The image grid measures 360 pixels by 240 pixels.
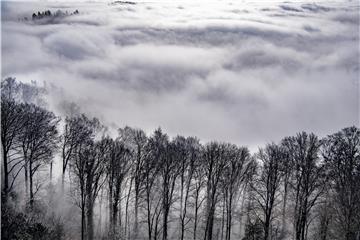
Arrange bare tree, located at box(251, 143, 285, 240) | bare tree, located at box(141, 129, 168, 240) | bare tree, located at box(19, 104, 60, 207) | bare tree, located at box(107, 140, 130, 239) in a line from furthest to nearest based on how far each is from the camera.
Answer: bare tree, located at box(251, 143, 285, 240)
bare tree, located at box(141, 129, 168, 240)
bare tree, located at box(19, 104, 60, 207)
bare tree, located at box(107, 140, 130, 239)

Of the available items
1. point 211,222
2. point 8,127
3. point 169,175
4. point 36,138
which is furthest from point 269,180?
point 8,127

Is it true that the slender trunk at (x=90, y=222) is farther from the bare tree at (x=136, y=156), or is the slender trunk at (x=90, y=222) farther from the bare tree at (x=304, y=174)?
the bare tree at (x=304, y=174)

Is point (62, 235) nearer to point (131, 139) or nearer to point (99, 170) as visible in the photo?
point (99, 170)

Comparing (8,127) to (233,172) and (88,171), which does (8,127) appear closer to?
(88,171)

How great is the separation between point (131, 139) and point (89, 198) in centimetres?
843

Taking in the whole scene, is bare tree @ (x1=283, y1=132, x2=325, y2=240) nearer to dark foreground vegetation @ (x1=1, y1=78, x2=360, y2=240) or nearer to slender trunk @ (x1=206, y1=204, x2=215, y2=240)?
dark foreground vegetation @ (x1=1, y1=78, x2=360, y2=240)

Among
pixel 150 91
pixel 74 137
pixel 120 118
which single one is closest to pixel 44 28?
pixel 150 91

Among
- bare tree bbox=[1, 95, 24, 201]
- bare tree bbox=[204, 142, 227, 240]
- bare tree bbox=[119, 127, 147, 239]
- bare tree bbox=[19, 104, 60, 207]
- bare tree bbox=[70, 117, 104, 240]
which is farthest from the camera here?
bare tree bbox=[204, 142, 227, 240]

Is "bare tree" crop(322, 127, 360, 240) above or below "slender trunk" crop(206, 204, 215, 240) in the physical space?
above

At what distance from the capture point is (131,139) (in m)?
46.8

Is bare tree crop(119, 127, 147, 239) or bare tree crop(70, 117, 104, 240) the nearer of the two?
bare tree crop(70, 117, 104, 240)

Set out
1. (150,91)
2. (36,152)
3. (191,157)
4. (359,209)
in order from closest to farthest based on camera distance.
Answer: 1. (359,209)
2. (36,152)
3. (191,157)
4. (150,91)

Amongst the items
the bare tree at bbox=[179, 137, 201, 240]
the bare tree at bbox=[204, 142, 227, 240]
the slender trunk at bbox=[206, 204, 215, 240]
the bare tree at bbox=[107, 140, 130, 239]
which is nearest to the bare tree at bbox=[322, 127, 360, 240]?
the bare tree at bbox=[204, 142, 227, 240]

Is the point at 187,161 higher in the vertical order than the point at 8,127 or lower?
lower
